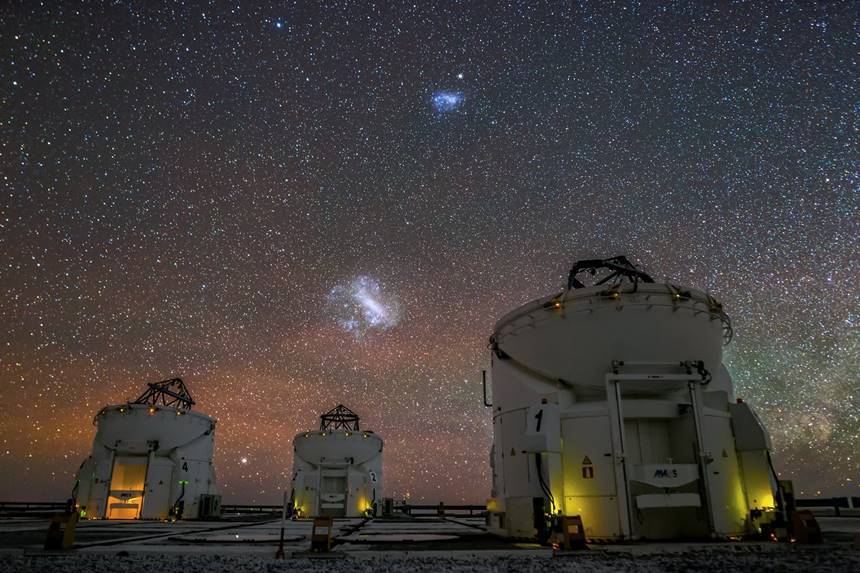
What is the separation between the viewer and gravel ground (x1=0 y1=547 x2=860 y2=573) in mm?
9680

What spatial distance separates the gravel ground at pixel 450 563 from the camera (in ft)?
31.8

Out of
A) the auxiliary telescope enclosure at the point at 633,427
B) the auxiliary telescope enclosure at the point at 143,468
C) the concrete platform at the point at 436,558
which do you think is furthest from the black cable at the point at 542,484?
the auxiliary telescope enclosure at the point at 143,468

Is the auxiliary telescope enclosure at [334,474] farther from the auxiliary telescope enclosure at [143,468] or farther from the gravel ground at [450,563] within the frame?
the gravel ground at [450,563]

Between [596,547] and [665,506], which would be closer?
[596,547]

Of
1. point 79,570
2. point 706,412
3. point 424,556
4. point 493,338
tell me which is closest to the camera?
point 79,570

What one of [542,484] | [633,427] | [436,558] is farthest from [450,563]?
[633,427]

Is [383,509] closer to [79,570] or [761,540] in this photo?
[761,540]

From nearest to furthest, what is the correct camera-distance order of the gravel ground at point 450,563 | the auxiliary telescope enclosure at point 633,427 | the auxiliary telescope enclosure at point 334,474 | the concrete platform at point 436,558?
the gravel ground at point 450,563, the concrete platform at point 436,558, the auxiliary telescope enclosure at point 633,427, the auxiliary telescope enclosure at point 334,474

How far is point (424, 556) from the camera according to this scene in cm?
1215

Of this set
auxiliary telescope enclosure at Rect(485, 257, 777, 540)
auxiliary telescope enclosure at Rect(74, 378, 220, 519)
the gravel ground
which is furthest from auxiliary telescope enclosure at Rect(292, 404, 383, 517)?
the gravel ground

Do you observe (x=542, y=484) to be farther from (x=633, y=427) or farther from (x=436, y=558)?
(x=436, y=558)

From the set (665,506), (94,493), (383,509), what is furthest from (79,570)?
(383,509)

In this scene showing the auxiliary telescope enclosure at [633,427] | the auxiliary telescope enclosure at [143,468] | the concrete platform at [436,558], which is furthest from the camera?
the auxiliary telescope enclosure at [143,468]

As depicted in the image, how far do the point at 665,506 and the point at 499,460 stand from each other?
6636 millimetres
